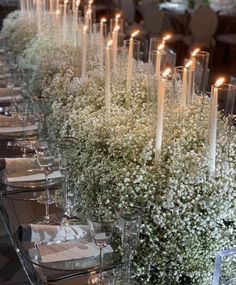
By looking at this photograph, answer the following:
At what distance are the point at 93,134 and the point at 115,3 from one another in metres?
6.52

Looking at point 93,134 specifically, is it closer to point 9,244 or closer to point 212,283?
point 9,244

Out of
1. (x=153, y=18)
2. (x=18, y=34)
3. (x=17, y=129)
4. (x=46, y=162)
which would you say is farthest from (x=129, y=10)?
(x=46, y=162)

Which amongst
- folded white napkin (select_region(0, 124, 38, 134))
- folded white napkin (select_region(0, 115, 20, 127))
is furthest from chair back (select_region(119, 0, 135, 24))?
folded white napkin (select_region(0, 124, 38, 134))

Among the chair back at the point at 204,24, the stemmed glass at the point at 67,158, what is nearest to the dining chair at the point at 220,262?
the stemmed glass at the point at 67,158

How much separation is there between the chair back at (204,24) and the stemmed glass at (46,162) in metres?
4.22

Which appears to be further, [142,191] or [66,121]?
[66,121]

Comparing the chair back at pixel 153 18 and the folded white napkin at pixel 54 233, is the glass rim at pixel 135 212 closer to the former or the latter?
the folded white napkin at pixel 54 233

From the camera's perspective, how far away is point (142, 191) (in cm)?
130

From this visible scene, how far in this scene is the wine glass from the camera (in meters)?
1.34

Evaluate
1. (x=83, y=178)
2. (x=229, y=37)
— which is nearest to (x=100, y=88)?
(x=83, y=178)

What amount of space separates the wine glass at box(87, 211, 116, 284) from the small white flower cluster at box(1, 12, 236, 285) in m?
0.04

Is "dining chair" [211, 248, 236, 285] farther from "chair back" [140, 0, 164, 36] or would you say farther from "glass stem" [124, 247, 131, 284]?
"chair back" [140, 0, 164, 36]

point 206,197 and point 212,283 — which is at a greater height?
point 206,197

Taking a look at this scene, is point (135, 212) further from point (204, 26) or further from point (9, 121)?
point (204, 26)
